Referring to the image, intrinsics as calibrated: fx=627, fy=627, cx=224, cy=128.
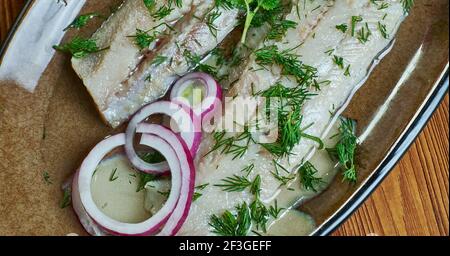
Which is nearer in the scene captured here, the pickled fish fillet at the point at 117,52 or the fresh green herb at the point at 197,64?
the pickled fish fillet at the point at 117,52

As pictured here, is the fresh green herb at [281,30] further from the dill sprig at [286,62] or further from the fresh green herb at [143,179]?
the fresh green herb at [143,179]

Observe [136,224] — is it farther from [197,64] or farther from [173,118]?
[197,64]

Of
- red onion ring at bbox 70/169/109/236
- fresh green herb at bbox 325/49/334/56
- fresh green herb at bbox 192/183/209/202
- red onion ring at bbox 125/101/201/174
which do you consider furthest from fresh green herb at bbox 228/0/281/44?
red onion ring at bbox 70/169/109/236

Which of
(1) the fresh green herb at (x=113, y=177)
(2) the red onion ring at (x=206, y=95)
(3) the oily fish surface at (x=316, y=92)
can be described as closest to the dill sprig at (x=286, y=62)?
(3) the oily fish surface at (x=316, y=92)

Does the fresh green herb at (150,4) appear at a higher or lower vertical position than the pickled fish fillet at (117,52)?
higher

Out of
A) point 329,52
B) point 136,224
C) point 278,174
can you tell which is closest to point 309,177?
point 278,174
